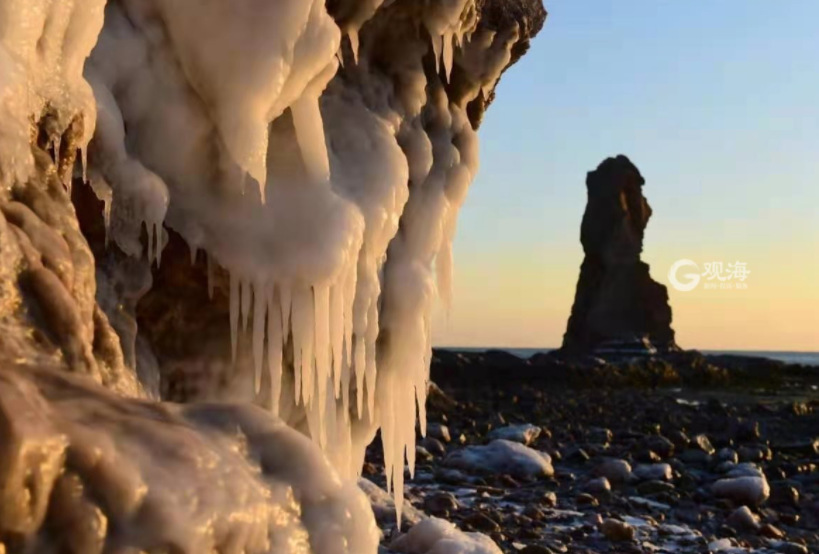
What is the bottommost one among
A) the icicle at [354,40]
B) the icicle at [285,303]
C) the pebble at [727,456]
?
the pebble at [727,456]

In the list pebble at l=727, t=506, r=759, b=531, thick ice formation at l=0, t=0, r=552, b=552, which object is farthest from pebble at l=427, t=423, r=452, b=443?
thick ice formation at l=0, t=0, r=552, b=552

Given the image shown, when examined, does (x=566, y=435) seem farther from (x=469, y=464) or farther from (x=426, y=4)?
(x=426, y=4)

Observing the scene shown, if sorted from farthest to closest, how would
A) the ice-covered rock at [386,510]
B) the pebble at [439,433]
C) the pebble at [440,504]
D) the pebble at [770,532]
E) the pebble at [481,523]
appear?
the pebble at [439,433]
the pebble at [770,532]
the pebble at [440,504]
the pebble at [481,523]
the ice-covered rock at [386,510]

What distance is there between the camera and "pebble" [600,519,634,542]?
16.6ft

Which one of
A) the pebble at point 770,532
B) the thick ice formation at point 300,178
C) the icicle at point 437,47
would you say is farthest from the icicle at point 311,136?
the pebble at point 770,532

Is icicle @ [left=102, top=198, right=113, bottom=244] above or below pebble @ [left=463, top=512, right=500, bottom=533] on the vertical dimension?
above

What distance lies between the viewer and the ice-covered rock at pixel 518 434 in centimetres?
915

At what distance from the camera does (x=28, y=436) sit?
1134 mm

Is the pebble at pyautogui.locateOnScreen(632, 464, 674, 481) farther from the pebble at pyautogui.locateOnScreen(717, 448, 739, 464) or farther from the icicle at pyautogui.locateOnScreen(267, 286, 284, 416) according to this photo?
the icicle at pyautogui.locateOnScreen(267, 286, 284, 416)

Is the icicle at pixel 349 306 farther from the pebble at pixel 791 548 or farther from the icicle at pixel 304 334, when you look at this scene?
the pebble at pixel 791 548

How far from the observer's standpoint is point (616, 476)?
710 centimetres

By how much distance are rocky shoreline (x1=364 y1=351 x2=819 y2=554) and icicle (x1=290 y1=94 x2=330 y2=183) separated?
182 cm

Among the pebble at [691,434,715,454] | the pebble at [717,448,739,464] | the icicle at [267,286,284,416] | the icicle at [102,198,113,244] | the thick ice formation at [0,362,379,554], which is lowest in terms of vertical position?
the pebble at [717,448,739,464]

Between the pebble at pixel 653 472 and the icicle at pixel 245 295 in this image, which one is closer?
the icicle at pixel 245 295
